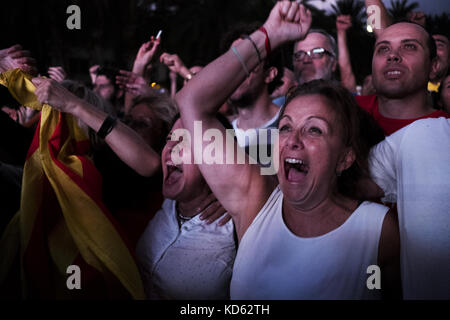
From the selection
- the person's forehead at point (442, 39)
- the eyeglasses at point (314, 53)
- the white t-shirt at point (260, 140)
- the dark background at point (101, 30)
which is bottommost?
the white t-shirt at point (260, 140)

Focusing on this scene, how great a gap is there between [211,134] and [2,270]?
114cm

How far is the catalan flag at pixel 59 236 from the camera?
1753 mm

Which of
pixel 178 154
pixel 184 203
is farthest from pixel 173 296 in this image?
pixel 178 154

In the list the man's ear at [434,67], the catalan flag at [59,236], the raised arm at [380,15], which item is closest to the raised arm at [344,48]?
the raised arm at [380,15]

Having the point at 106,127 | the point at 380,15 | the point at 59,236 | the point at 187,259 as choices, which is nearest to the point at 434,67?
the point at 380,15

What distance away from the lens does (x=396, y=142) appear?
1.49 m

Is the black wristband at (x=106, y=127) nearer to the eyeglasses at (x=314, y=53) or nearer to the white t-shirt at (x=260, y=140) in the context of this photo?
the white t-shirt at (x=260, y=140)

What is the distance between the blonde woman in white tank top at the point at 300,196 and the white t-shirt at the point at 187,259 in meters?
0.19

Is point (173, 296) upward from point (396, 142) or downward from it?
downward

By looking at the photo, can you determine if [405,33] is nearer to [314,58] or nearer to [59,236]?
[314,58]

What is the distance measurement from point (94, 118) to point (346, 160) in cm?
115

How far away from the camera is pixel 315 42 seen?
2.75m

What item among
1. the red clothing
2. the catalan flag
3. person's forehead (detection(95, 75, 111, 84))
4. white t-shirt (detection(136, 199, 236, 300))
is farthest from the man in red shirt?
person's forehead (detection(95, 75, 111, 84))

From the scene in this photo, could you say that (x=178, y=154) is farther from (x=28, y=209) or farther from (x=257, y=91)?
(x=257, y=91)
